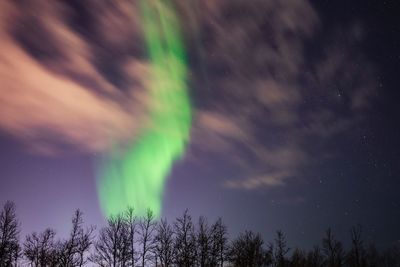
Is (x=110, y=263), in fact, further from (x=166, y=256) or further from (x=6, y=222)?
(x=6, y=222)

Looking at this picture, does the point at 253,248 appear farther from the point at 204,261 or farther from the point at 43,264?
the point at 43,264

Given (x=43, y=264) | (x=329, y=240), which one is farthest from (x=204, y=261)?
(x=329, y=240)

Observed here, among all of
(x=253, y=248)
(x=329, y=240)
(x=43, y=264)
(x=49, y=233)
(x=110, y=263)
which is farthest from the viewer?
(x=329, y=240)

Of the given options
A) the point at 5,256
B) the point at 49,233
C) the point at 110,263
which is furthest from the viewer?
the point at 49,233

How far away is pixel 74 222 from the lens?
38625mm

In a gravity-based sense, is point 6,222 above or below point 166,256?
above

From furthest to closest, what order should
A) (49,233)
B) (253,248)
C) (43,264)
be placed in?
(253,248), (49,233), (43,264)

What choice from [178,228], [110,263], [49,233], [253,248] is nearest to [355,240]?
[253,248]

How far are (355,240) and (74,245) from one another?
164 ft

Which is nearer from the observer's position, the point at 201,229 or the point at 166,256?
the point at 166,256

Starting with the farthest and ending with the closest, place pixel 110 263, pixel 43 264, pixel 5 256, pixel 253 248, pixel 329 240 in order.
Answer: pixel 329 240
pixel 253 248
pixel 43 264
pixel 110 263
pixel 5 256

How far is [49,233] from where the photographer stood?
45.4 metres

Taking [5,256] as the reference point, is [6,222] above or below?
above

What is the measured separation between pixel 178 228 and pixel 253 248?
48.8 ft
